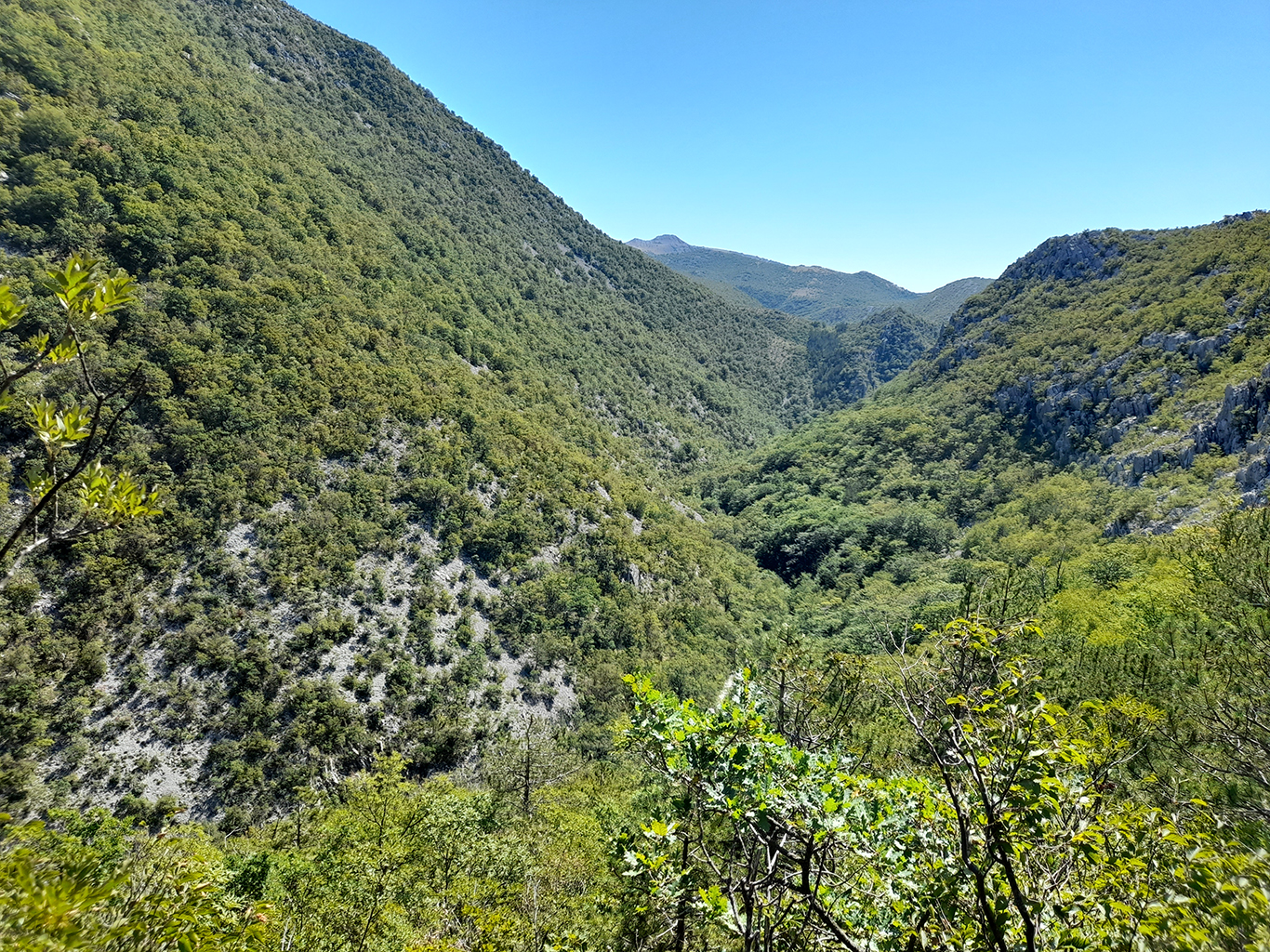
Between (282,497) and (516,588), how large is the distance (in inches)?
847

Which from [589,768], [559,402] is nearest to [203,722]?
[589,768]

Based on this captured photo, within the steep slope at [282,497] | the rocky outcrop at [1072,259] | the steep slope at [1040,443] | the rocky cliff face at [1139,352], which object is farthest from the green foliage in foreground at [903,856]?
the rocky outcrop at [1072,259]

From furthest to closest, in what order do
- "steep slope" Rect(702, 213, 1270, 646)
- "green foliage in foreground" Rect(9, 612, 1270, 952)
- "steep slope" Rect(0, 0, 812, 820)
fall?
1. "steep slope" Rect(702, 213, 1270, 646)
2. "steep slope" Rect(0, 0, 812, 820)
3. "green foliage in foreground" Rect(9, 612, 1270, 952)

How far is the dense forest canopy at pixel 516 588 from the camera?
14.2 feet

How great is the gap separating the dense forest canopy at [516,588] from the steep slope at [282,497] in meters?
0.33

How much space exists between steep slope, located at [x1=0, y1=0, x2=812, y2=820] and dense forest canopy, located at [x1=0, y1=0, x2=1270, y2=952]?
0.33 metres

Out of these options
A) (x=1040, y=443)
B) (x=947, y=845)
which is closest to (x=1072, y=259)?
(x=1040, y=443)

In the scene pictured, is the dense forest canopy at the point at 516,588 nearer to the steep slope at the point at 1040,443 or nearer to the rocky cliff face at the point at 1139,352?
the rocky cliff face at the point at 1139,352

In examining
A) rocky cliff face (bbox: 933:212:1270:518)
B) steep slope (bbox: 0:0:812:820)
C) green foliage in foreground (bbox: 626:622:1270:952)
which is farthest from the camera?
rocky cliff face (bbox: 933:212:1270:518)

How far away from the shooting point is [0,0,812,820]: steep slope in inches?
1224

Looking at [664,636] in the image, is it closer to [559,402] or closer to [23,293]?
[559,402]

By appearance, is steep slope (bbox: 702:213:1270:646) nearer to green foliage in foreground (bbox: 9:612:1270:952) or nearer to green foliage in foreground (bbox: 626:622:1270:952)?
green foliage in foreground (bbox: 9:612:1270:952)

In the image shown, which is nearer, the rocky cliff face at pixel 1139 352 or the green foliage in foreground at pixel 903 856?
the green foliage in foreground at pixel 903 856

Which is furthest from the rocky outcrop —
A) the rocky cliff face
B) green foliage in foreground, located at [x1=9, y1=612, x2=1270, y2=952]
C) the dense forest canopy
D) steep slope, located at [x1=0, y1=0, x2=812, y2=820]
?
green foliage in foreground, located at [x1=9, y1=612, x2=1270, y2=952]
